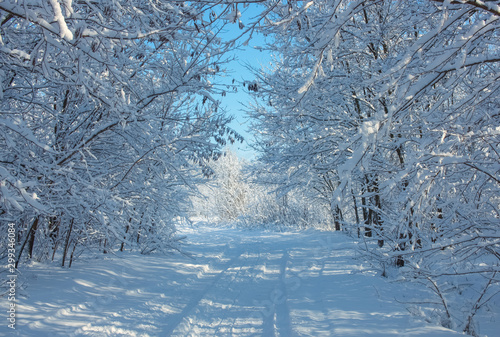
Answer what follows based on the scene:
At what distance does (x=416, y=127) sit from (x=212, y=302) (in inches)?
159

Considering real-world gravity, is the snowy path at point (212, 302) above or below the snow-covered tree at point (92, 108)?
below

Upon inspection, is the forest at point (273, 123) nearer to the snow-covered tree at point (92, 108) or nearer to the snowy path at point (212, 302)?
the snow-covered tree at point (92, 108)

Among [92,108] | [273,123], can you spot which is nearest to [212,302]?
[92,108]

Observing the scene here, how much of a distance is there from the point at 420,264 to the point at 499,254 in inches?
36.6

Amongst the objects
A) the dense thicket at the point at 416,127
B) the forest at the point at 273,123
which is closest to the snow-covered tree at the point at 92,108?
the forest at the point at 273,123

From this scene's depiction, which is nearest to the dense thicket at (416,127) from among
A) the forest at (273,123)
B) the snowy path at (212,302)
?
the forest at (273,123)

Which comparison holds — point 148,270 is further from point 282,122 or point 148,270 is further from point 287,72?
point 287,72

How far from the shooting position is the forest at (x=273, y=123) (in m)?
2.33

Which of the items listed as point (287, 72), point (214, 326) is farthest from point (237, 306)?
point (287, 72)

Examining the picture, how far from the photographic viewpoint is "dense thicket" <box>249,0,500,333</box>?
2297mm

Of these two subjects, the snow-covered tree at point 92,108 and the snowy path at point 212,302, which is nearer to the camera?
the snow-covered tree at point 92,108

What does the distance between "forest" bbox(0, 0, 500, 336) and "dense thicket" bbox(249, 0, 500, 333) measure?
0.03 meters

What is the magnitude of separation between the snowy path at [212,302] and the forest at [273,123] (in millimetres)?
605

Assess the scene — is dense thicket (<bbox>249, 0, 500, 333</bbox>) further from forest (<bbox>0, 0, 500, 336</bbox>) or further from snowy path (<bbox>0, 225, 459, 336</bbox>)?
snowy path (<bbox>0, 225, 459, 336</bbox>)
